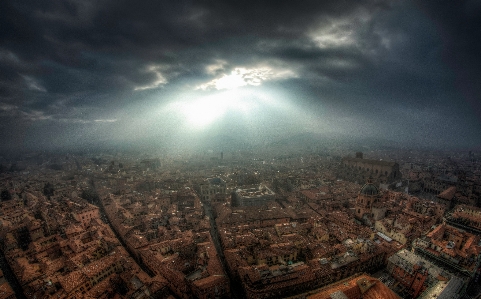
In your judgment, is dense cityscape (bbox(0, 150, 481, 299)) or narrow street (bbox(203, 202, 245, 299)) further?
narrow street (bbox(203, 202, 245, 299))

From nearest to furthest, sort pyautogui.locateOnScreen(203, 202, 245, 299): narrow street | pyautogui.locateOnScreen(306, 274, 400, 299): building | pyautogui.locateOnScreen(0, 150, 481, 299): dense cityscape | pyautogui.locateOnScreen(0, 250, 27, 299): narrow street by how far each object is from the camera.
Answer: pyautogui.locateOnScreen(306, 274, 400, 299): building < pyautogui.locateOnScreen(0, 150, 481, 299): dense cityscape < pyautogui.locateOnScreen(203, 202, 245, 299): narrow street < pyautogui.locateOnScreen(0, 250, 27, 299): narrow street

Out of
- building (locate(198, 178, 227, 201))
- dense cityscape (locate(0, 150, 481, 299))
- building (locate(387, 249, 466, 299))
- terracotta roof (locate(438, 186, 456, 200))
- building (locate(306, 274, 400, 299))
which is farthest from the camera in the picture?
building (locate(198, 178, 227, 201))

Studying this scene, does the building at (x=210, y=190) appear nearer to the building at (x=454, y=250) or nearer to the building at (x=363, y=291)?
the building at (x=363, y=291)

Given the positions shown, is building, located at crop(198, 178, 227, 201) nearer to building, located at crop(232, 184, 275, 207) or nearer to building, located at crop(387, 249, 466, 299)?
building, located at crop(232, 184, 275, 207)

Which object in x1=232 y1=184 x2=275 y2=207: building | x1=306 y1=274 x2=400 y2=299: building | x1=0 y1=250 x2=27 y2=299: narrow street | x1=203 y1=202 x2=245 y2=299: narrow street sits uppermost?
x1=232 y1=184 x2=275 y2=207: building

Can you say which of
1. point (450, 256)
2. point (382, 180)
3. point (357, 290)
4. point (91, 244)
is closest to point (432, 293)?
point (357, 290)

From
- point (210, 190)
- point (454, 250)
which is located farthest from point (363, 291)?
point (210, 190)

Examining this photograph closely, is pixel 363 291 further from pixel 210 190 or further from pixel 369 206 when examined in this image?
pixel 210 190

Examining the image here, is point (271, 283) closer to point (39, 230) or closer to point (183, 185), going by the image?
point (39, 230)

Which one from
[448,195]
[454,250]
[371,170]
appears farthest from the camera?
[371,170]

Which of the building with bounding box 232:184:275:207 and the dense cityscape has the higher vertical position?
the building with bounding box 232:184:275:207

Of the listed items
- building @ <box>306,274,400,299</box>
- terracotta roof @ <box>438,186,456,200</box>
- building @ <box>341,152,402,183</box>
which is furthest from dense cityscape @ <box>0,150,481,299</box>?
building @ <box>341,152,402,183</box>
